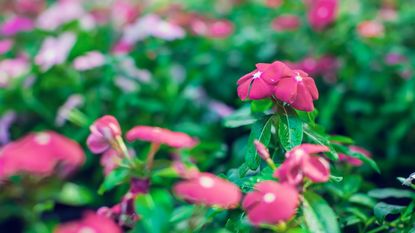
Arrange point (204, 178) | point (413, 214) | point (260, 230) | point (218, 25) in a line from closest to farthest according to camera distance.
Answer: point (204, 178) → point (260, 230) → point (413, 214) → point (218, 25)

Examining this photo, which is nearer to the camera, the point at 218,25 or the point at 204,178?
the point at 204,178

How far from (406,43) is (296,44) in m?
0.52

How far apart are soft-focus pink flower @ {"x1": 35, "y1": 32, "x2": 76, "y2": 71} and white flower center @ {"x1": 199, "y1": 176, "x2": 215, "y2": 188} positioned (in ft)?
4.89

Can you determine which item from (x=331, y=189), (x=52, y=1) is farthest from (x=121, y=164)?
(x=52, y=1)

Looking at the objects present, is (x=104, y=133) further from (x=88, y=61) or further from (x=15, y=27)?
(x=15, y=27)

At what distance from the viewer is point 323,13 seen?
2.66m

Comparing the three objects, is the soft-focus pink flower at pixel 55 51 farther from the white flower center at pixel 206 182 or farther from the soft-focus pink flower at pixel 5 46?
the white flower center at pixel 206 182

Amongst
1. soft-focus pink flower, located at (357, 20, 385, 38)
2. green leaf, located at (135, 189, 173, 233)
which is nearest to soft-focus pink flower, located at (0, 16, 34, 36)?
soft-focus pink flower, located at (357, 20, 385, 38)

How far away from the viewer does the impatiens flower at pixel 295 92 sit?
1.25 meters

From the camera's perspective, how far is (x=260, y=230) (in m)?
1.25

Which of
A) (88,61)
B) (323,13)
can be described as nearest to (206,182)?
(88,61)

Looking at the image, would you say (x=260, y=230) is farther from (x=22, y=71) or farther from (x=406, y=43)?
(x=406, y=43)

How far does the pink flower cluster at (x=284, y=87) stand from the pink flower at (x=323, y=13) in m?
1.43

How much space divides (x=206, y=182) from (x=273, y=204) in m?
0.12
